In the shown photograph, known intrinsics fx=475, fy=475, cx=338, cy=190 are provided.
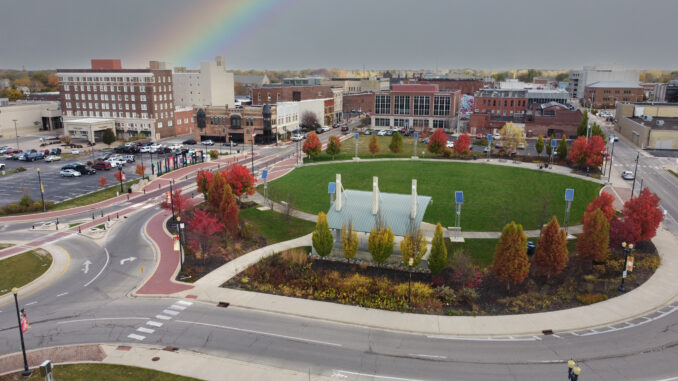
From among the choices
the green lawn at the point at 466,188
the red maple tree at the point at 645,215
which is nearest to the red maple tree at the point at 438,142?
the green lawn at the point at 466,188

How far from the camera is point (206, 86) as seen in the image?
387 feet

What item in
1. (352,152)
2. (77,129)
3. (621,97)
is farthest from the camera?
(621,97)

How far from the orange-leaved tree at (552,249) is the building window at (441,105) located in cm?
7867

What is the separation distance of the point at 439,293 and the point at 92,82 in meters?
95.3

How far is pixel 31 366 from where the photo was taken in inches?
864

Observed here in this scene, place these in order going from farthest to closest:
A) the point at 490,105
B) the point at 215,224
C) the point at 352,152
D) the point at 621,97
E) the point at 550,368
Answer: the point at 621,97 < the point at 490,105 < the point at 352,152 < the point at 215,224 < the point at 550,368

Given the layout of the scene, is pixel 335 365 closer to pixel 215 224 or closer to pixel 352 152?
pixel 215 224

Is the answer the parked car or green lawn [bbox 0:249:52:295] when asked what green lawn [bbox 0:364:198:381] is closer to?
green lawn [bbox 0:249:52:295]

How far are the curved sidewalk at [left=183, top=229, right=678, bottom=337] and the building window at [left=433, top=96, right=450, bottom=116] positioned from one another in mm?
77592

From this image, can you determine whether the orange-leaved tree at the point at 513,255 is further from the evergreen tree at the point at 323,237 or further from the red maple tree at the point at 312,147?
the red maple tree at the point at 312,147

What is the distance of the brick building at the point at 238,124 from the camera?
301 ft

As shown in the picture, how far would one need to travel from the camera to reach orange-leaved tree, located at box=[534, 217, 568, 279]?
97.1 ft

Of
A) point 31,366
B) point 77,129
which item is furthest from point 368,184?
point 77,129

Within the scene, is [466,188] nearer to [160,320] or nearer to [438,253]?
[438,253]
